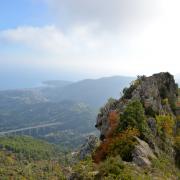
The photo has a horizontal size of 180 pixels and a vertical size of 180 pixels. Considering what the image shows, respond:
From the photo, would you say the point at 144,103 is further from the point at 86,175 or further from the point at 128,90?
the point at 86,175

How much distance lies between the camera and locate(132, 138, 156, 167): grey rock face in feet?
86.5

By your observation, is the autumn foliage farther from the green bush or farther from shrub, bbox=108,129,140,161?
the green bush

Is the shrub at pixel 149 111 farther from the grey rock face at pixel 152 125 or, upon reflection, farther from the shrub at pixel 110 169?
the shrub at pixel 110 169

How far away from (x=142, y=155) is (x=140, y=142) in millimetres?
2651

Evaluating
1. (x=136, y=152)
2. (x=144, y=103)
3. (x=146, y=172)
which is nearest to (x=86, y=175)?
(x=146, y=172)

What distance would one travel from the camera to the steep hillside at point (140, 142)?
21766mm

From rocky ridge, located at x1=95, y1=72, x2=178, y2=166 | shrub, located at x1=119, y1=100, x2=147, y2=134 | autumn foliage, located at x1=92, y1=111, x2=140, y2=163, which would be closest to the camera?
autumn foliage, located at x1=92, y1=111, x2=140, y2=163

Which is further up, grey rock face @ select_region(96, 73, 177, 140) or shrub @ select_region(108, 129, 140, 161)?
grey rock face @ select_region(96, 73, 177, 140)

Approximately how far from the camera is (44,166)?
Result: 181 meters

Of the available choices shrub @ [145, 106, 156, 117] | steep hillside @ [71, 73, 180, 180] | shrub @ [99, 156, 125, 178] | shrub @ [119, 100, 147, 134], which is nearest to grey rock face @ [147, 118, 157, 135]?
steep hillside @ [71, 73, 180, 180]

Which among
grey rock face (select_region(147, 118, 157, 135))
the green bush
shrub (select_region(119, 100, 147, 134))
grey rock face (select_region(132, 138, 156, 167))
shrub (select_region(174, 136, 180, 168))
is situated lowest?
shrub (select_region(174, 136, 180, 168))

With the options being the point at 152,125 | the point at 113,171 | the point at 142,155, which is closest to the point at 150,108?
the point at 152,125

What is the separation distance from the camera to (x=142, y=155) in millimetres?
27281

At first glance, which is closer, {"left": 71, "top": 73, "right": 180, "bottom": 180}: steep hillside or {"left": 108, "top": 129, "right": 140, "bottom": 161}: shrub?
{"left": 71, "top": 73, "right": 180, "bottom": 180}: steep hillside
